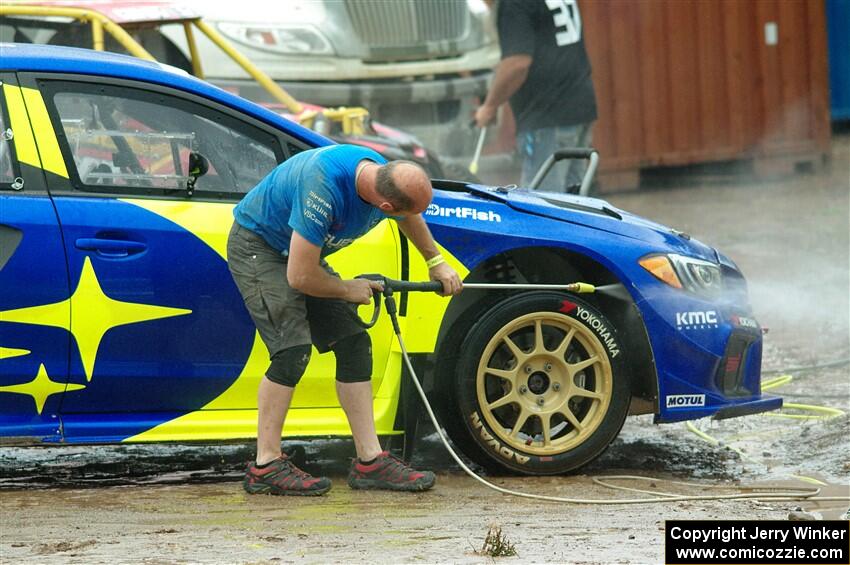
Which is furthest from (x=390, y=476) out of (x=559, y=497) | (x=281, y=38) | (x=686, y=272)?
(x=281, y=38)

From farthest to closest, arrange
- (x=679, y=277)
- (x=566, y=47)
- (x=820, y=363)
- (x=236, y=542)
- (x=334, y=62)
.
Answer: (x=334, y=62), (x=566, y=47), (x=820, y=363), (x=679, y=277), (x=236, y=542)

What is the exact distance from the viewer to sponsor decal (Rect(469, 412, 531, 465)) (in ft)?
19.0

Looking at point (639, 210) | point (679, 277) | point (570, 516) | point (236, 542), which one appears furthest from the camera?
point (639, 210)

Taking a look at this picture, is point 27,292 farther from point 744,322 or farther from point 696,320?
point 744,322

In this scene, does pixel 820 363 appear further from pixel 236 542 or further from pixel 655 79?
pixel 655 79

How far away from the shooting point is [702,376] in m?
5.93

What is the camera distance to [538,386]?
588 cm

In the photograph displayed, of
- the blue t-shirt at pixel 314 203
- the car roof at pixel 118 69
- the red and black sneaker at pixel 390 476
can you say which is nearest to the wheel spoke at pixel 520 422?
the red and black sneaker at pixel 390 476

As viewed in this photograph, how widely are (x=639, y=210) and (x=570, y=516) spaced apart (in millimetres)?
8650

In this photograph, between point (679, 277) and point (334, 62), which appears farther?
point (334, 62)

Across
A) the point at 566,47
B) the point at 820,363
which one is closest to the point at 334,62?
the point at 566,47

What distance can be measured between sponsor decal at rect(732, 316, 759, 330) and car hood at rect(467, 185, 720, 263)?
279 millimetres

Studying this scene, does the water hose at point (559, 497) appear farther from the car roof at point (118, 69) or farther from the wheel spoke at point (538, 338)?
the car roof at point (118, 69)

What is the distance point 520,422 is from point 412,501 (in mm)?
602
